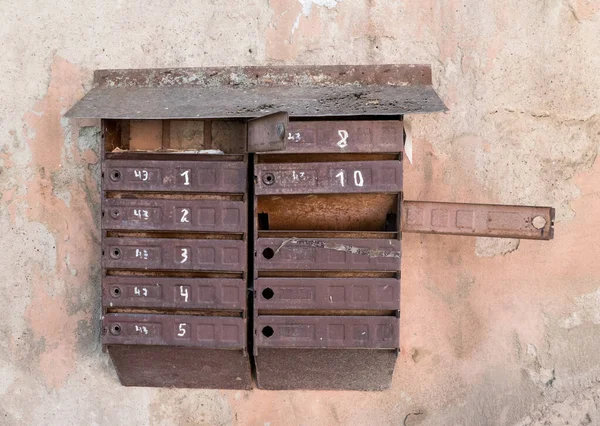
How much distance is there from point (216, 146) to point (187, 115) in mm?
385

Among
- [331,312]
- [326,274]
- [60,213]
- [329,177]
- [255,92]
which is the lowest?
[331,312]

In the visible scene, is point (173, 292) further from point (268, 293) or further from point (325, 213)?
point (325, 213)

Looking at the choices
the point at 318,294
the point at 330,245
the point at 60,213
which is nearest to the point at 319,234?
the point at 330,245

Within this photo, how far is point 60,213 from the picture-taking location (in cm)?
289

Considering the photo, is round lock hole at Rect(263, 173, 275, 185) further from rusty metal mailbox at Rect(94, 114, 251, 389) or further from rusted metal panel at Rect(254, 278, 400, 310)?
rusted metal panel at Rect(254, 278, 400, 310)

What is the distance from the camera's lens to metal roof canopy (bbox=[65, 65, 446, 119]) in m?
2.47

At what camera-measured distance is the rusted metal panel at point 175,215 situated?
101 inches

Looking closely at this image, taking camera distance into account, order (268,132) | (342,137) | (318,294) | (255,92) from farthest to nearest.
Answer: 1. (255,92)
2. (318,294)
3. (342,137)
4. (268,132)

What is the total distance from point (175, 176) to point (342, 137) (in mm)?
960

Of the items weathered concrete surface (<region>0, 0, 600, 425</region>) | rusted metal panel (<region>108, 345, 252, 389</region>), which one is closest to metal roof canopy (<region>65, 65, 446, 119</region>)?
weathered concrete surface (<region>0, 0, 600, 425</region>)

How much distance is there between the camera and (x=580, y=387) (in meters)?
2.81

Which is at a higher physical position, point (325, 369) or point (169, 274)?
point (169, 274)

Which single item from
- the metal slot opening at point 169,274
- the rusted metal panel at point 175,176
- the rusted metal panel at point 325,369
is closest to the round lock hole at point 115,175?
the rusted metal panel at point 175,176

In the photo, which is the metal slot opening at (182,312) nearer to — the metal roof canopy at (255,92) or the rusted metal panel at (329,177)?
the rusted metal panel at (329,177)
